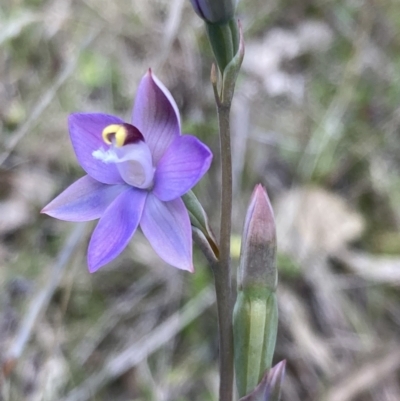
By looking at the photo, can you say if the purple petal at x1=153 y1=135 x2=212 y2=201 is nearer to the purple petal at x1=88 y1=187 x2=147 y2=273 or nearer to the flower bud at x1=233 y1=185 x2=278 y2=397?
the purple petal at x1=88 y1=187 x2=147 y2=273

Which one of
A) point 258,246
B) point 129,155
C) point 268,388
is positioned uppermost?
point 129,155

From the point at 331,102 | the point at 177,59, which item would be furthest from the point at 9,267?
the point at 331,102

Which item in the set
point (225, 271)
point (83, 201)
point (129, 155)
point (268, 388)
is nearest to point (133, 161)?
point (129, 155)

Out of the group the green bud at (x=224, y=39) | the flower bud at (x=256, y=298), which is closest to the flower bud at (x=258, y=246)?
the flower bud at (x=256, y=298)

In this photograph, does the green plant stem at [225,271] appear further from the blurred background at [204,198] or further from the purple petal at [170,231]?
the blurred background at [204,198]

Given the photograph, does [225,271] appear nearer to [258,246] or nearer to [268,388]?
[258,246]

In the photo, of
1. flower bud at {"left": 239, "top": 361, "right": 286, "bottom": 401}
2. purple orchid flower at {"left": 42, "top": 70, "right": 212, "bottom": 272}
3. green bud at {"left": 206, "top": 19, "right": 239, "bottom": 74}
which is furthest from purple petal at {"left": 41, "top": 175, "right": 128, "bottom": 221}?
flower bud at {"left": 239, "top": 361, "right": 286, "bottom": 401}
